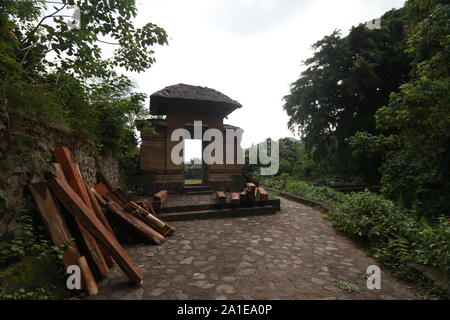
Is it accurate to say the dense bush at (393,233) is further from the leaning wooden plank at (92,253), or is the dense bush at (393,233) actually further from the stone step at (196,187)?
the stone step at (196,187)

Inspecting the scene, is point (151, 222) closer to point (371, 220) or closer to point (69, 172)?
point (69, 172)

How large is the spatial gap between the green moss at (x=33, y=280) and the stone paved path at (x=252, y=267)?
1.43ft

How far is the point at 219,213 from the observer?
5.27m

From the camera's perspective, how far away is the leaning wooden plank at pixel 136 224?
341 centimetres

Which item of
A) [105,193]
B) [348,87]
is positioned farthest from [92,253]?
[348,87]

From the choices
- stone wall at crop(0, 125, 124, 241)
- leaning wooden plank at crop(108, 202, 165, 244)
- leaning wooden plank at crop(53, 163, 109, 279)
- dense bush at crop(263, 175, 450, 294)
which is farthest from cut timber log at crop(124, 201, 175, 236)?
dense bush at crop(263, 175, 450, 294)

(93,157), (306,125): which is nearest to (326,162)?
(306,125)

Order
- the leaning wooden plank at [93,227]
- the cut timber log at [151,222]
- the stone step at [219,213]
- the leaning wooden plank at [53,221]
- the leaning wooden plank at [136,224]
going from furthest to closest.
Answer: the stone step at [219,213] < the cut timber log at [151,222] < the leaning wooden plank at [136,224] < the leaning wooden plank at [93,227] < the leaning wooden plank at [53,221]

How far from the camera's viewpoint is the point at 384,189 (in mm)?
6137

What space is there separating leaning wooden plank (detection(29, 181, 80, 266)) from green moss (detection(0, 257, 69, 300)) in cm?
14

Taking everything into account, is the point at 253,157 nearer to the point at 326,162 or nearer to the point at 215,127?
the point at 326,162

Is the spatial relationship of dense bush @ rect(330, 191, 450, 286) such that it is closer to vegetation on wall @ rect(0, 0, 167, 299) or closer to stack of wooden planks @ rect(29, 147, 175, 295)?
stack of wooden planks @ rect(29, 147, 175, 295)

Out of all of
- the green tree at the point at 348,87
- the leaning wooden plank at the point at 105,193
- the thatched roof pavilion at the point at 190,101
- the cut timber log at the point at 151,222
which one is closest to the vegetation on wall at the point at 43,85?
the leaning wooden plank at the point at 105,193

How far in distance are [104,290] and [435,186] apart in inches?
316
